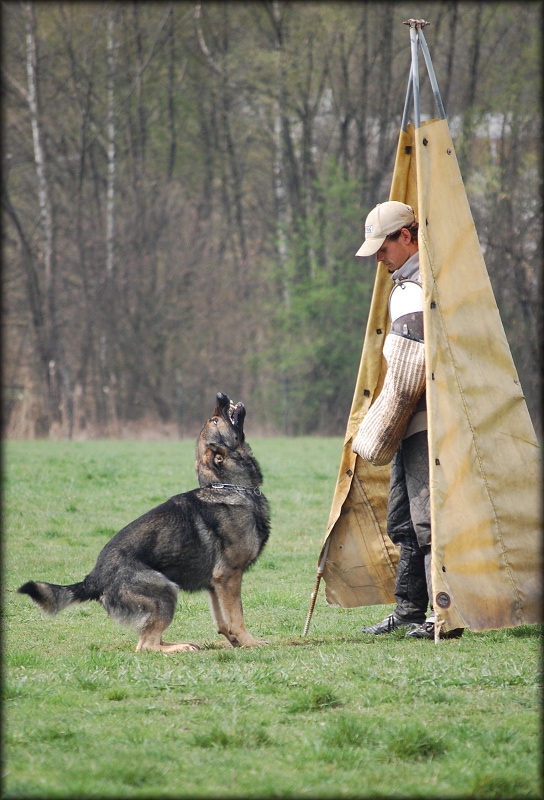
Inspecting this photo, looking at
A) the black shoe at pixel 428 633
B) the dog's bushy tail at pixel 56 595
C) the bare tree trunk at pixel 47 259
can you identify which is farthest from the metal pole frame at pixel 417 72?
the bare tree trunk at pixel 47 259

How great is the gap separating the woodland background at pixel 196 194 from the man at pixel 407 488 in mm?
21061

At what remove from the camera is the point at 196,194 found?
3353 centimetres

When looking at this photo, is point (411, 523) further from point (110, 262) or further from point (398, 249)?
point (110, 262)

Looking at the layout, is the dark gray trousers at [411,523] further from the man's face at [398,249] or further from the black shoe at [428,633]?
the man's face at [398,249]

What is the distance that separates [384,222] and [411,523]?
6.15 ft

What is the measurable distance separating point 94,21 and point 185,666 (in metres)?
27.4

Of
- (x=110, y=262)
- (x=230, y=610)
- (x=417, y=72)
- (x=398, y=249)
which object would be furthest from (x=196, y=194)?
(x=230, y=610)

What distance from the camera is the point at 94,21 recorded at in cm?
2816

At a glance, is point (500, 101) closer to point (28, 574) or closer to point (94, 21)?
point (94, 21)

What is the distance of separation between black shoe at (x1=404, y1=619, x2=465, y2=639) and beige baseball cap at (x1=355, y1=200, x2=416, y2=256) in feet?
7.55

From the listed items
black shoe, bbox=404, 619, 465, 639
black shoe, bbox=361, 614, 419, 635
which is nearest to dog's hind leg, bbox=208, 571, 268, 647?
black shoe, bbox=361, 614, 419, 635

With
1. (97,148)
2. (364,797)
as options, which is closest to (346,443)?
(364,797)

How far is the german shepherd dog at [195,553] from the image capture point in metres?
5.50

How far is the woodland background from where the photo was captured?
27.5 meters
